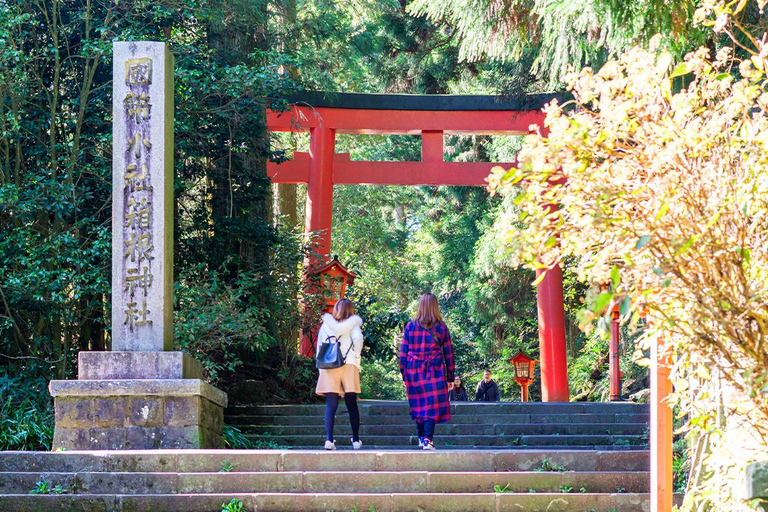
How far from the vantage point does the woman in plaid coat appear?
771cm

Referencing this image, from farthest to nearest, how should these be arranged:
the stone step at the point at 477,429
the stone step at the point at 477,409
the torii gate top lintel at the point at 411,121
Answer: the torii gate top lintel at the point at 411,121 → the stone step at the point at 477,409 → the stone step at the point at 477,429

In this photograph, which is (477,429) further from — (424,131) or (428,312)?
(424,131)

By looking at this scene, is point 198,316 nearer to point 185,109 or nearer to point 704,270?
point 185,109

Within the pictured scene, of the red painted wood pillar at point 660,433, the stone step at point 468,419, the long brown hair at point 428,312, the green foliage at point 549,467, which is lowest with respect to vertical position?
the stone step at point 468,419

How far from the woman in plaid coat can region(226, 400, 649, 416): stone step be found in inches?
124

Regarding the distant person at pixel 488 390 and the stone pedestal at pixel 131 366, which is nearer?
the stone pedestal at pixel 131 366

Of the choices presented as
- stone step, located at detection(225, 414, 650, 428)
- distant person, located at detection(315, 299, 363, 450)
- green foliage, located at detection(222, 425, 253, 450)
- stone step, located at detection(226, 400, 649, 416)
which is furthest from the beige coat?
stone step, located at detection(226, 400, 649, 416)

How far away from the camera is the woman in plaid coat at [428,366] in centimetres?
771

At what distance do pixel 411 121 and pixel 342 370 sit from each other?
26.7 ft

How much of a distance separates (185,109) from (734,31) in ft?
19.0

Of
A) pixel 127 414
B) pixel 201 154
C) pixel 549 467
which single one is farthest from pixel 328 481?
pixel 201 154

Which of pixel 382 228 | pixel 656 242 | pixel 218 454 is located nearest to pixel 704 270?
pixel 656 242

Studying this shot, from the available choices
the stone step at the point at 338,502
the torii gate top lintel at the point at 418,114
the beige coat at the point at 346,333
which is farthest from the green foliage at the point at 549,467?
the torii gate top lintel at the point at 418,114

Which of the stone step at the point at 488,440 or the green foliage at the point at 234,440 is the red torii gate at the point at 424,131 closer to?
the stone step at the point at 488,440
